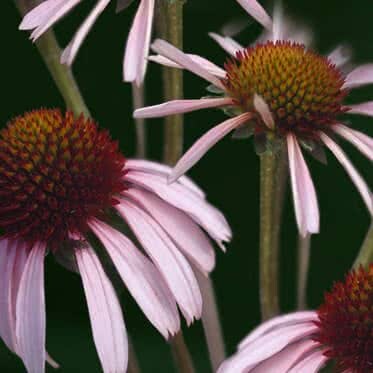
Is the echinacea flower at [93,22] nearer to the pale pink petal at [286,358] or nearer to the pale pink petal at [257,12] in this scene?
the pale pink petal at [257,12]

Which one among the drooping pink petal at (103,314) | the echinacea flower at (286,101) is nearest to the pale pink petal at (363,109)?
the echinacea flower at (286,101)

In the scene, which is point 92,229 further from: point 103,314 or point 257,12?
point 257,12

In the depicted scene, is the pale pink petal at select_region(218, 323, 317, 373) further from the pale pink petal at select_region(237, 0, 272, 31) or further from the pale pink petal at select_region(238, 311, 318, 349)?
the pale pink petal at select_region(237, 0, 272, 31)

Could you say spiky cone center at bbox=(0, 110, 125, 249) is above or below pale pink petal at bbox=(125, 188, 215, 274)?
above

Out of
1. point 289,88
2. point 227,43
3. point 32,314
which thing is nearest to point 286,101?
point 289,88

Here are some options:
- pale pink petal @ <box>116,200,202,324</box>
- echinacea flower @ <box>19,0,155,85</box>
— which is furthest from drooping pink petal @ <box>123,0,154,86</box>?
pale pink petal @ <box>116,200,202,324</box>

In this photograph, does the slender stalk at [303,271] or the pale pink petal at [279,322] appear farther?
the slender stalk at [303,271]

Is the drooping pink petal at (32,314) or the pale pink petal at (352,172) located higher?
the pale pink petal at (352,172)
